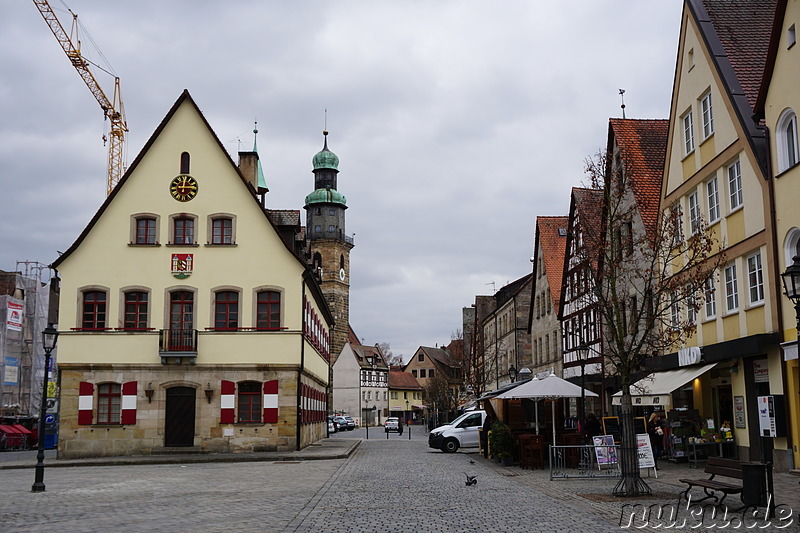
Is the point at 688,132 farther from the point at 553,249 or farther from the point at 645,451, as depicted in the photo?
the point at 553,249

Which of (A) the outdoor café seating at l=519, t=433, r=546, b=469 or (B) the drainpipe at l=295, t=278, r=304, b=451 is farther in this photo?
(B) the drainpipe at l=295, t=278, r=304, b=451

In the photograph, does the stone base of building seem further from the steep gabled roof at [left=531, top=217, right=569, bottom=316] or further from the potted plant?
the steep gabled roof at [left=531, top=217, right=569, bottom=316]

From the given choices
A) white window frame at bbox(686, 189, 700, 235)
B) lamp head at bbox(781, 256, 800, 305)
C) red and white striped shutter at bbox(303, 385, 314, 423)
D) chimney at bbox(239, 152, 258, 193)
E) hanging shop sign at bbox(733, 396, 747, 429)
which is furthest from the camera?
chimney at bbox(239, 152, 258, 193)

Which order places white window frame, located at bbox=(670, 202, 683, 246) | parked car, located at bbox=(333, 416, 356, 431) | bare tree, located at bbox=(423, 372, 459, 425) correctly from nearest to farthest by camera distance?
white window frame, located at bbox=(670, 202, 683, 246) → bare tree, located at bbox=(423, 372, 459, 425) → parked car, located at bbox=(333, 416, 356, 431)

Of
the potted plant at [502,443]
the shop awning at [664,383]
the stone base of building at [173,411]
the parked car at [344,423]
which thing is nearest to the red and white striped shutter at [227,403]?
the stone base of building at [173,411]

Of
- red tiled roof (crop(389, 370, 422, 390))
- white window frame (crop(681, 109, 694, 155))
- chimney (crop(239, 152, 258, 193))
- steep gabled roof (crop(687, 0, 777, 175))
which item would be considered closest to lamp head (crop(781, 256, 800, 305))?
steep gabled roof (crop(687, 0, 777, 175))

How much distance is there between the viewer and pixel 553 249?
49719 mm

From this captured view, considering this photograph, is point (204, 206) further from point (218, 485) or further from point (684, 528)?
point (684, 528)

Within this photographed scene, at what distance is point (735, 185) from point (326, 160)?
8108cm

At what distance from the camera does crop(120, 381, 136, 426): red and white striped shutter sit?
3350 cm

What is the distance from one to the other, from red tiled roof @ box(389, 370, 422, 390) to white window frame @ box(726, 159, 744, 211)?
9864 cm

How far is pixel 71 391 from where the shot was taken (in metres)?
34.0

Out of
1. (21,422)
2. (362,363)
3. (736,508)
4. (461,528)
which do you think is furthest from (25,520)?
(362,363)

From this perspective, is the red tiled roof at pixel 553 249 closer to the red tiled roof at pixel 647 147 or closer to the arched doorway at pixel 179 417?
the red tiled roof at pixel 647 147
